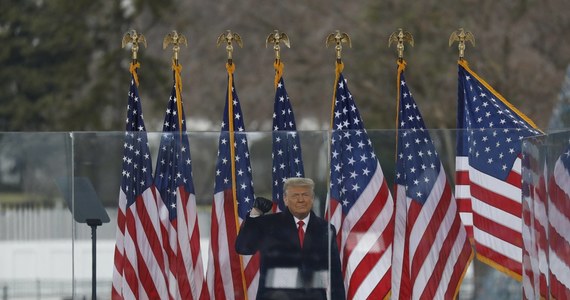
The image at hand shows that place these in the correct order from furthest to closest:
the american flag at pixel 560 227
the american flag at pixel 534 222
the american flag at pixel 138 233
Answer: the american flag at pixel 138 233, the american flag at pixel 534 222, the american flag at pixel 560 227

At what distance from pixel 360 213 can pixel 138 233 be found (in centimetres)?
159

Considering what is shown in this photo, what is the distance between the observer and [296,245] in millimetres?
11641

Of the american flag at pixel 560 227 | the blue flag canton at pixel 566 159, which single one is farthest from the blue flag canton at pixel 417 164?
the blue flag canton at pixel 566 159

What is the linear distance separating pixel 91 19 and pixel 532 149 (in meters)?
27.1

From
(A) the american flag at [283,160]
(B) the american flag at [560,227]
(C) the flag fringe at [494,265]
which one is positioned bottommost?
(C) the flag fringe at [494,265]

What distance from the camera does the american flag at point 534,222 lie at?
36.7ft

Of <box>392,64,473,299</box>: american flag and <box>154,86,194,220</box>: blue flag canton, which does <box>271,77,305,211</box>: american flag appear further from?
<box>392,64,473,299</box>: american flag

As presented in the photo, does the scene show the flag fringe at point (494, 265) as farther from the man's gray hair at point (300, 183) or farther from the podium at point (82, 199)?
the podium at point (82, 199)

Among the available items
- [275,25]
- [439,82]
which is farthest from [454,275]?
[275,25]

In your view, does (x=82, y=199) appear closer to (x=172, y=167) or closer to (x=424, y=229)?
(x=172, y=167)

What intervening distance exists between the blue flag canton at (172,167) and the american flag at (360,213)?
1.04 metres

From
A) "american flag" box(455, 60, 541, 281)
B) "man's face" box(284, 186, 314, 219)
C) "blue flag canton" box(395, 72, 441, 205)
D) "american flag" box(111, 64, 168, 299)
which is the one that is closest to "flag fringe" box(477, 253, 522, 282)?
"american flag" box(455, 60, 541, 281)

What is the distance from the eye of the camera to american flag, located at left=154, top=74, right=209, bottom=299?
1170 cm

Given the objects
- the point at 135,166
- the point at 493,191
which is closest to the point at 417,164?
the point at 493,191
